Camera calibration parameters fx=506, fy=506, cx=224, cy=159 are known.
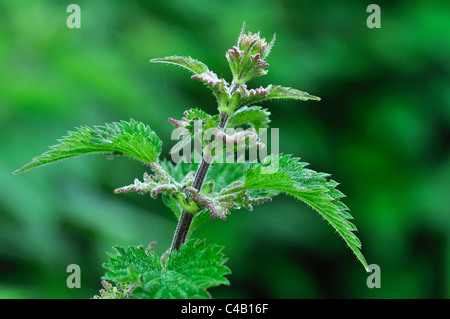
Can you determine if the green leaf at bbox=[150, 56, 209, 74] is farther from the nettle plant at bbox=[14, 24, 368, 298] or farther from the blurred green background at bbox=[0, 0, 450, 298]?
the blurred green background at bbox=[0, 0, 450, 298]

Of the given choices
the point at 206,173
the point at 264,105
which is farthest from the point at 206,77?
the point at 264,105

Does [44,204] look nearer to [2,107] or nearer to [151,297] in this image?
[2,107]

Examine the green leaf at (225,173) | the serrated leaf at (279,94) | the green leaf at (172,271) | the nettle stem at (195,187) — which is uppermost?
the serrated leaf at (279,94)

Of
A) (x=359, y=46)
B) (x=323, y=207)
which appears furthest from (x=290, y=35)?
(x=323, y=207)

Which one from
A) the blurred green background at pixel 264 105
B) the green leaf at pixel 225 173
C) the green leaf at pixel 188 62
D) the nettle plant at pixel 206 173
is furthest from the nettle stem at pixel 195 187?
the blurred green background at pixel 264 105

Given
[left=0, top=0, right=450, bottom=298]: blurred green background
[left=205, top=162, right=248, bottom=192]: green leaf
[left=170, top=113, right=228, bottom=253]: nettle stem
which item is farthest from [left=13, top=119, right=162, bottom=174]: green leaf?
[left=0, top=0, right=450, bottom=298]: blurred green background

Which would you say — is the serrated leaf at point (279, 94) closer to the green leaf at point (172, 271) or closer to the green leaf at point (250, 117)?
the green leaf at point (250, 117)

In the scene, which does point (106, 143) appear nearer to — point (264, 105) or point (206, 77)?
point (206, 77)
